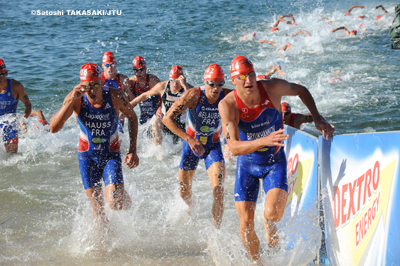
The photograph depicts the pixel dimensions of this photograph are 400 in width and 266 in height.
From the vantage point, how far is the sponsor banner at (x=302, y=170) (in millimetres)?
4754

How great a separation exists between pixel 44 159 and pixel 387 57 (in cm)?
1378

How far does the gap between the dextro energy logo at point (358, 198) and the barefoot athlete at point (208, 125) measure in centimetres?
158

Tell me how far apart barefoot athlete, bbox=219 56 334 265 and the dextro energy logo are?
1.95 ft

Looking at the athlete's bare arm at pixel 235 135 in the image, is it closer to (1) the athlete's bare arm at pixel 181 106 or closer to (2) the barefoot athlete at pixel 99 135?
(1) the athlete's bare arm at pixel 181 106

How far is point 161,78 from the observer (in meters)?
15.6

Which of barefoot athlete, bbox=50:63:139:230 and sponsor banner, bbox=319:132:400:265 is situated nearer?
sponsor banner, bbox=319:132:400:265

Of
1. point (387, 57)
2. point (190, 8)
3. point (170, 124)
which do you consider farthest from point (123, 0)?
point (170, 124)

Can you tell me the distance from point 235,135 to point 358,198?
1.40 meters

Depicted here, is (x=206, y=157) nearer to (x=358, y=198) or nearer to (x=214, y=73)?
(x=214, y=73)

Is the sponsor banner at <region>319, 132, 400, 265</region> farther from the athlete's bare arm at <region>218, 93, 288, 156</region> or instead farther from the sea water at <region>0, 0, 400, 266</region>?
the athlete's bare arm at <region>218, 93, 288, 156</region>

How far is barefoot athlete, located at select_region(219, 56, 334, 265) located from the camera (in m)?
4.32

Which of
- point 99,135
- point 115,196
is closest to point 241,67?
point 99,135

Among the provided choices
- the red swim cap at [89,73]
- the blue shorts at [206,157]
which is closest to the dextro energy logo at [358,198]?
the blue shorts at [206,157]

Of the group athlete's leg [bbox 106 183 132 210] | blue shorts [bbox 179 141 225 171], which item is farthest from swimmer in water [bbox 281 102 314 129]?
athlete's leg [bbox 106 183 132 210]
